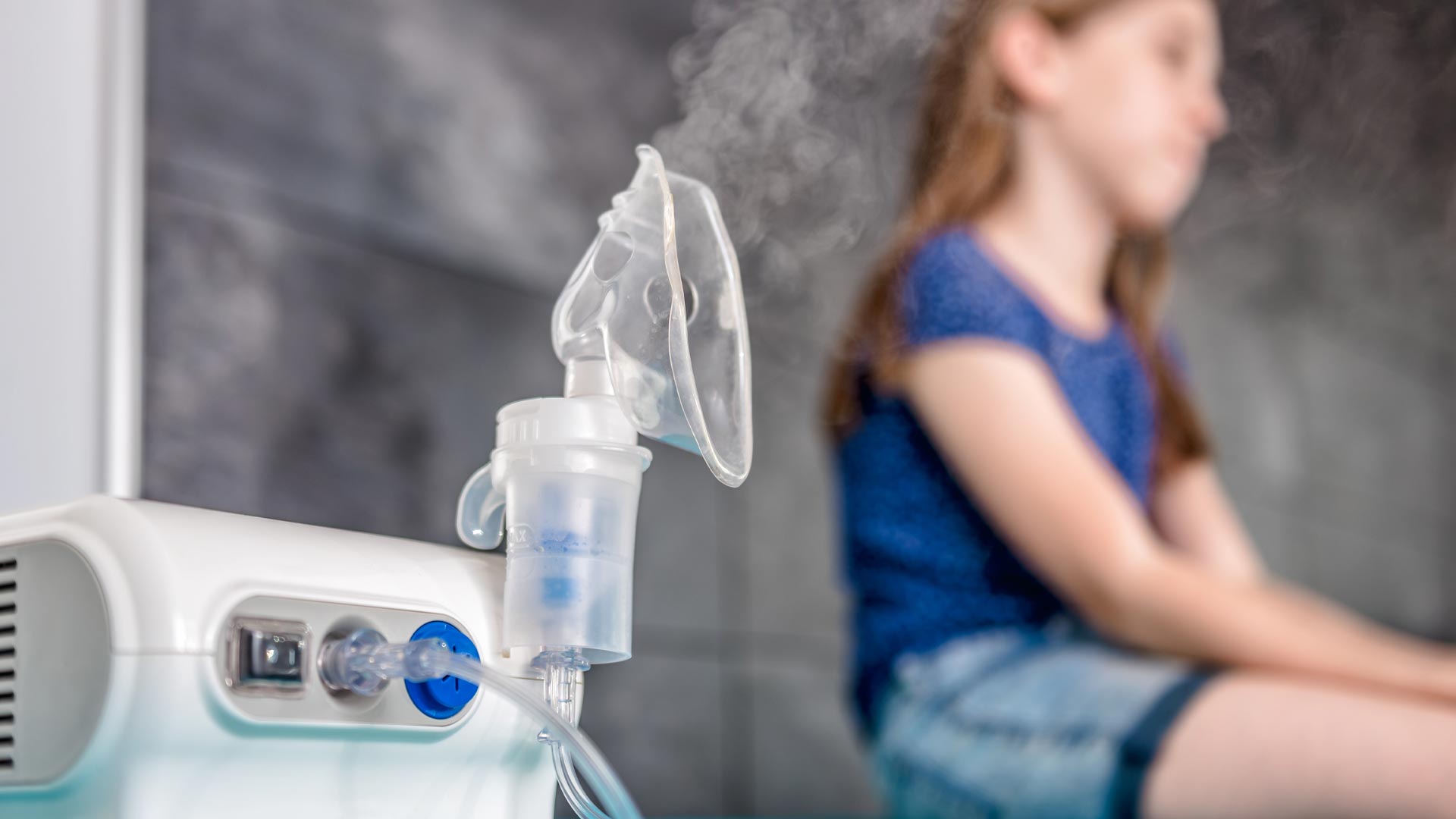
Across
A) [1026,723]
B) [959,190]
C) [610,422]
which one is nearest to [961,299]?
[959,190]

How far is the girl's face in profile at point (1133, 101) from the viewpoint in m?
0.98

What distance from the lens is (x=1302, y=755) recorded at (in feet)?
1.98

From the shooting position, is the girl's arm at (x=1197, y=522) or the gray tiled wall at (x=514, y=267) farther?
the girl's arm at (x=1197, y=522)

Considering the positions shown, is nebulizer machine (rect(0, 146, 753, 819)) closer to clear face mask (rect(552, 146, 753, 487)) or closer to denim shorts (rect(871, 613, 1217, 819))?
clear face mask (rect(552, 146, 753, 487))

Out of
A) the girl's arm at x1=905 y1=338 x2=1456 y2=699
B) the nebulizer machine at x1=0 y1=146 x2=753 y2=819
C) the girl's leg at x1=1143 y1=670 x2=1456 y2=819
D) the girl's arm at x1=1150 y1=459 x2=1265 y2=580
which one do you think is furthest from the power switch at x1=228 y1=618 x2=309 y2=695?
the girl's arm at x1=1150 y1=459 x2=1265 y2=580

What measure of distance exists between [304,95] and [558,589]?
759 mm

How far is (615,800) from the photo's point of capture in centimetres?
35

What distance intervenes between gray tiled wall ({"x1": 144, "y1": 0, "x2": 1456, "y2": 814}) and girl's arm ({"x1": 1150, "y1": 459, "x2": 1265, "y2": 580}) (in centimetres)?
48

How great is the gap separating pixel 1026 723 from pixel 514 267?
0.67m

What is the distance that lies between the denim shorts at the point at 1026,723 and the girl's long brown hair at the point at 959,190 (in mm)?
217

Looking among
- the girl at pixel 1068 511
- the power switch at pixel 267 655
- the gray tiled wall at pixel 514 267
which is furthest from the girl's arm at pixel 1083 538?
the power switch at pixel 267 655

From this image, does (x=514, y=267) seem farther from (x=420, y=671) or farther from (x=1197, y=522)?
(x=420, y=671)

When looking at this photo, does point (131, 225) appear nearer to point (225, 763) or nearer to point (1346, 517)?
point (225, 763)

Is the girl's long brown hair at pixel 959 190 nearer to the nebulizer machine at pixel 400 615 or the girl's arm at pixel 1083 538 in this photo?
the girl's arm at pixel 1083 538
